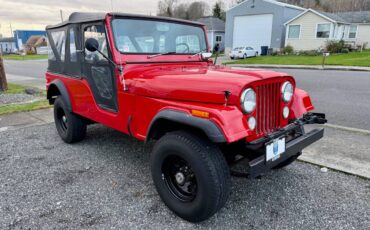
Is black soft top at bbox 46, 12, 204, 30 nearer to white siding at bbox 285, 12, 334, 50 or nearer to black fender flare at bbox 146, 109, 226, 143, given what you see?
black fender flare at bbox 146, 109, 226, 143

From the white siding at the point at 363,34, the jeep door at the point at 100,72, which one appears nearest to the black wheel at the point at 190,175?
the jeep door at the point at 100,72

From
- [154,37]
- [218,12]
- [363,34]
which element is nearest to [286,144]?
[154,37]

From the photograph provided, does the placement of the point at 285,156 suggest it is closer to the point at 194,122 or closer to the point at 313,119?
the point at 313,119

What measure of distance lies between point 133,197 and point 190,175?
2.53ft

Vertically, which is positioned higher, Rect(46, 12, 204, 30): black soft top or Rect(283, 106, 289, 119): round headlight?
Rect(46, 12, 204, 30): black soft top

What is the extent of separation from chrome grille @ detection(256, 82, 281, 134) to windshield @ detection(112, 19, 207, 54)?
4.84 ft

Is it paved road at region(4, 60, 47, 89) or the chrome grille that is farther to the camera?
paved road at region(4, 60, 47, 89)

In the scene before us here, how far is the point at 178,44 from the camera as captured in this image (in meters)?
3.64

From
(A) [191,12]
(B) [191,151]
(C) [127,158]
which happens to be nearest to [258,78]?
(B) [191,151]

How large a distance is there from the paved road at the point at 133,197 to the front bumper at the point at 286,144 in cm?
54

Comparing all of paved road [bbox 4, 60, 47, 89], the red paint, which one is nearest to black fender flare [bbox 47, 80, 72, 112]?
the red paint

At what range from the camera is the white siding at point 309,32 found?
25406mm

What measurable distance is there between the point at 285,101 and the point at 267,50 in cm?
2733

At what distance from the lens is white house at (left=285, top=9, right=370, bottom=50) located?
993 inches
